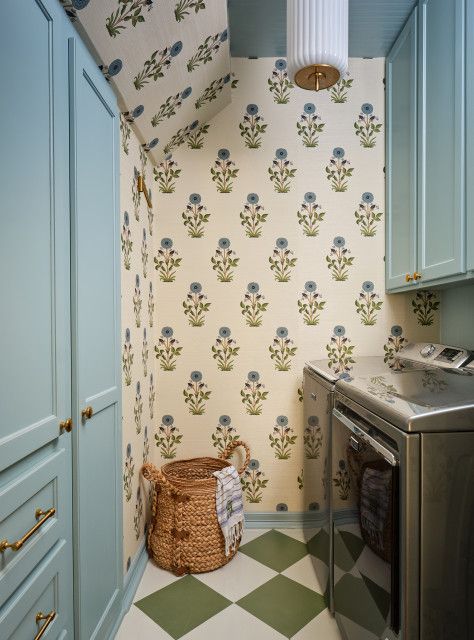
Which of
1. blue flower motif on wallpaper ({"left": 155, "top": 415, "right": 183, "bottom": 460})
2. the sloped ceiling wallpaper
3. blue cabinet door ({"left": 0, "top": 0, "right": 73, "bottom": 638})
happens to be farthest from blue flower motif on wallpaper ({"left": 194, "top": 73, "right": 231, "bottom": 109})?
blue flower motif on wallpaper ({"left": 155, "top": 415, "right": 183, "bottom": 460})

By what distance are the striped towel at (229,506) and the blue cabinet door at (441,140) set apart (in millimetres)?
1273

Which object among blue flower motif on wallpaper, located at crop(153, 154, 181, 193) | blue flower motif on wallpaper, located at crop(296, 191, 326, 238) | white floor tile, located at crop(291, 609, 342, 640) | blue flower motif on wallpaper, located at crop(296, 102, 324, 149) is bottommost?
white floor tile, located at crop(291, 609, 342, 640)

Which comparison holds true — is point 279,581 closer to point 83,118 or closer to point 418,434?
point 418,434

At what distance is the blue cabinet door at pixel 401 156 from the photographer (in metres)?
1.83

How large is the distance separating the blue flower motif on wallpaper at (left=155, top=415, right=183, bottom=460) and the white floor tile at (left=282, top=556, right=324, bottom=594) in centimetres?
82

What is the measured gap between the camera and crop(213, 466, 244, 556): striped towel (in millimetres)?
1803

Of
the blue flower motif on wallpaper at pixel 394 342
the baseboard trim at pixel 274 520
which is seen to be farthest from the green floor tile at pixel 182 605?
the blue flower motif on wallpaper at pixel 394 342

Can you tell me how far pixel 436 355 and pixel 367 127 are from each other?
1281 millimetres

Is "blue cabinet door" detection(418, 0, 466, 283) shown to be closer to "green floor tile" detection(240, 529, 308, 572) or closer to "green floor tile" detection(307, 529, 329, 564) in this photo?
"green floor tile" detection(307, 529, 329, 564)

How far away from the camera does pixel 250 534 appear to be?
6.96 feet

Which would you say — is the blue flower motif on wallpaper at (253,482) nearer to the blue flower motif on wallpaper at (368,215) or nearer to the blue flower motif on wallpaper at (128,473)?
the blue flower motif on wallpaper at (128,473)

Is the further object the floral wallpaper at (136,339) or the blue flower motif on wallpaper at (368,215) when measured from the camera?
the blue flower motif on wallpaper at (368,215)

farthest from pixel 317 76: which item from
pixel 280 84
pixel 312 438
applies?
pixel 312 438

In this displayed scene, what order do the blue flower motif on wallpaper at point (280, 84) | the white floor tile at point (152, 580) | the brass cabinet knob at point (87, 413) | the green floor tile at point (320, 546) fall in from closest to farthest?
the brass cabinet knob at point (87, 413)
the green floor tile at point (320, 546)
the white floor tile at point (152, 580)
the blue flower motif on wallpaper at point (280, 84)
